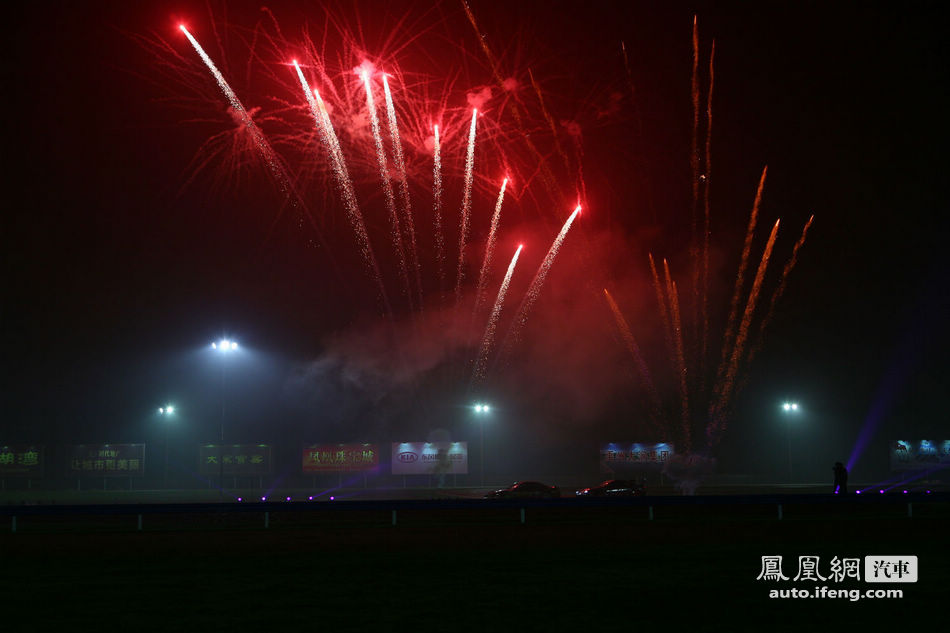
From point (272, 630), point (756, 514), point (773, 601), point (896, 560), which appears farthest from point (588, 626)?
point (756, 514)

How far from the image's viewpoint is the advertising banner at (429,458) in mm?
51594

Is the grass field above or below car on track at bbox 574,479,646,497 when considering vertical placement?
above

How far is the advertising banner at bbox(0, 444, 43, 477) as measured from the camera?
55344 mm

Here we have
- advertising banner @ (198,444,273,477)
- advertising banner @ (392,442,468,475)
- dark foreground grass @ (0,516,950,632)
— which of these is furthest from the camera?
advertising banner @ (198,444,273,477)

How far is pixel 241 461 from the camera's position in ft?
172

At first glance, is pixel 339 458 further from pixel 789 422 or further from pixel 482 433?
pixel 789 422

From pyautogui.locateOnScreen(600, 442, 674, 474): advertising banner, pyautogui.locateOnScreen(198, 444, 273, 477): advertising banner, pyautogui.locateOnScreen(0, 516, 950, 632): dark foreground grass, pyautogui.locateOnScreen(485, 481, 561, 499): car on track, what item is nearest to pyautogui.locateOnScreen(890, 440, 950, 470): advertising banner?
pyautogui.locateOnScreen(600, 442, 674, 474): advertising banner

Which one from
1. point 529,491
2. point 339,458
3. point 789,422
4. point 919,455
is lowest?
point 919,455

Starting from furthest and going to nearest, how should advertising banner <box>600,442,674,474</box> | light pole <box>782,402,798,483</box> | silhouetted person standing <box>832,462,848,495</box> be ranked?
light pole <box>782,402,798,483</box> → advertising banner <box>600,442,674,474</box> → silhouetted person standing <box>832,462,848,495</box>

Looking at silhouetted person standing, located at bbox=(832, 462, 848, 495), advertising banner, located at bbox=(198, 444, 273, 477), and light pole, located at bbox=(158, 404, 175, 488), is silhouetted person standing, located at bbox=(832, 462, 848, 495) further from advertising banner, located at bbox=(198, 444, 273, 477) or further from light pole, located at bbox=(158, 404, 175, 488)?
light pole, located at bbox=(158, 404, 175, 488)

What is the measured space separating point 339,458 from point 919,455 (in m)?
39.8

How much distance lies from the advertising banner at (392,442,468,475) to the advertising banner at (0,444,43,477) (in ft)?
86.7

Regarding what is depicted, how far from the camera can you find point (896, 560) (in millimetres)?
14570

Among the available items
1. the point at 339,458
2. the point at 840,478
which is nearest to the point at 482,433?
the point at 339,458
